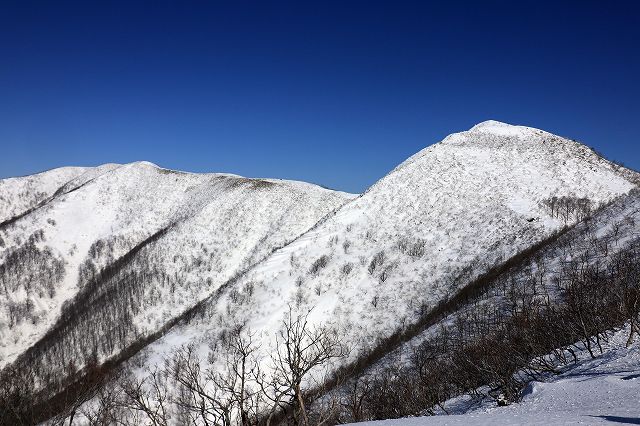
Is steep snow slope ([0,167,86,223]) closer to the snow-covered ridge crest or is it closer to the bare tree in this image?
the snow-covered ridge crest

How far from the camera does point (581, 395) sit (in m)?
7.59

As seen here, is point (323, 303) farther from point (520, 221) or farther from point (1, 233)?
point (1, 233)

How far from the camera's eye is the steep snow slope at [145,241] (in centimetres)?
7500

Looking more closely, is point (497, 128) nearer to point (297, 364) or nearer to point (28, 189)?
point (297, 364)

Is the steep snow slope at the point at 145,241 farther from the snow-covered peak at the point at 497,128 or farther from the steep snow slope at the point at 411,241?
the snow-covered peak at the point at 497,128

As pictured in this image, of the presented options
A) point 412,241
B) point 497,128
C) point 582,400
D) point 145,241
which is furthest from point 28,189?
point 582,400

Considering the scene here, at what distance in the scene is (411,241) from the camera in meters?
47.2

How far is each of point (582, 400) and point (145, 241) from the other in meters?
102

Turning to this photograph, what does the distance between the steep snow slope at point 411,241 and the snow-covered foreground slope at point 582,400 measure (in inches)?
1131

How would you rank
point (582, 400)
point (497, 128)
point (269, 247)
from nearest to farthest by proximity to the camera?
point (582, 400), point (497, 128), point (269, 247)

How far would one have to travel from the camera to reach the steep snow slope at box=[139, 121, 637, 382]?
133ft

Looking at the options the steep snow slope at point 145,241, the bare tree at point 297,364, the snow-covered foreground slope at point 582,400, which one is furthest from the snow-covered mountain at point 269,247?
the snow-covered foreground slope at point 582,400

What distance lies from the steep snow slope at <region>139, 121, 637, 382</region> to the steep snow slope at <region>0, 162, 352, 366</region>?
73.1 feet

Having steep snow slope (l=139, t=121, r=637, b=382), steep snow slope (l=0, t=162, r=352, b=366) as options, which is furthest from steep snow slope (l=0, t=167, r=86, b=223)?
steep snow slope (l=139, t=121, r=637, b=382)
